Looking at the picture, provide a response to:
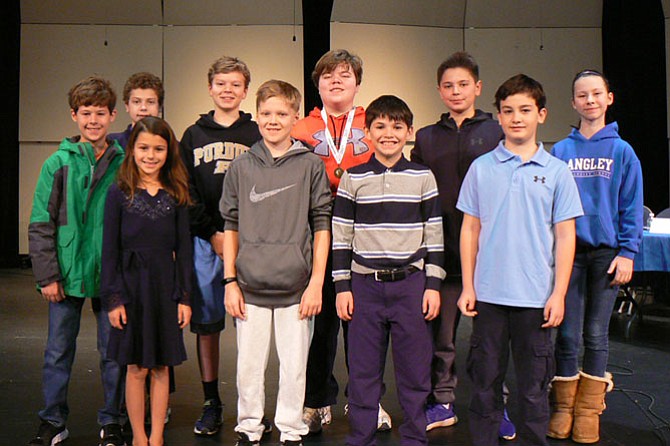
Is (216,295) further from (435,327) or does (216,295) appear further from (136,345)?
(435,327)

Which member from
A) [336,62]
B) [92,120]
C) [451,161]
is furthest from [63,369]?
[451,161]

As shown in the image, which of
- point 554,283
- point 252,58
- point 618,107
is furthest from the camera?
point 252,58

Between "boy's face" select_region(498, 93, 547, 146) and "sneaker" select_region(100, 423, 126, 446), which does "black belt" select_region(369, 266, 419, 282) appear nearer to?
"boy's face" select_region(498, 93, 547, 146)

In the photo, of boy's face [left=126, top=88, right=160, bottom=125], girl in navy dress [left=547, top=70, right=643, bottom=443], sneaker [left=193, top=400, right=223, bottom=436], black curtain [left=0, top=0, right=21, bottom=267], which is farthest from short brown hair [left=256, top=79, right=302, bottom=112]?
black curtain [left=0, top=0, right=21, bottom=267]

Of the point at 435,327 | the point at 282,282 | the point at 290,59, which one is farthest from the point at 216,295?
the point at 290,59

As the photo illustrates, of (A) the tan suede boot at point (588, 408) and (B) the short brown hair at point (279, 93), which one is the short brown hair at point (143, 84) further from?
(A) the tan suede boot at point (588, 408)

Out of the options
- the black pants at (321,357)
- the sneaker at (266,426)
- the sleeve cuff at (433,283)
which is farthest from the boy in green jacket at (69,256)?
the sleeve cuff at (433,283)

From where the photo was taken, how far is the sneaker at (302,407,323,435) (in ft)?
9.57

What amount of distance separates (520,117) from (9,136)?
8354 millimetres

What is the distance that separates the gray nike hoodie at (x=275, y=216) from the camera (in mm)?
2654

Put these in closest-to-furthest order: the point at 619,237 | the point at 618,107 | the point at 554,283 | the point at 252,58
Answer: the point at 554,283 → the point at 619,237 → the point at 618,107 → the point at 252,58

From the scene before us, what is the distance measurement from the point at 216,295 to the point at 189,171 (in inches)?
20.8

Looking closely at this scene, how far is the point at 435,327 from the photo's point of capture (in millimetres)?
2953

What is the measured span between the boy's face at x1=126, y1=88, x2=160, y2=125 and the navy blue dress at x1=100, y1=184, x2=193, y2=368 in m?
0.63
